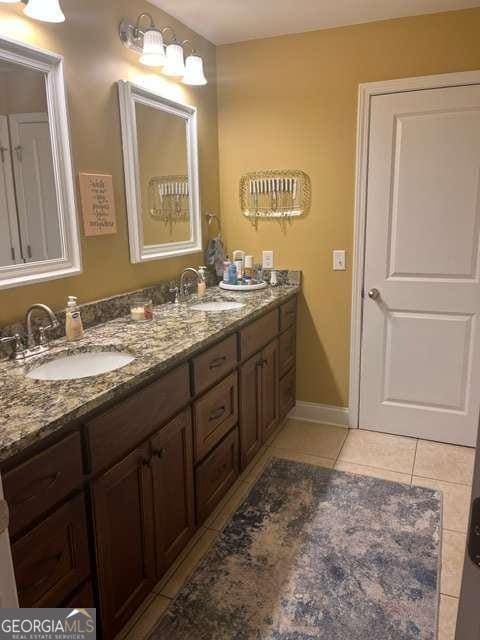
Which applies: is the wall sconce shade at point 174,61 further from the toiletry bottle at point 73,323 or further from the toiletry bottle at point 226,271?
the toiletry bottle at point 73,323

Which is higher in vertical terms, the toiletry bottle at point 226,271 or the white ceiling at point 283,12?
the white ceiling at point 283,12

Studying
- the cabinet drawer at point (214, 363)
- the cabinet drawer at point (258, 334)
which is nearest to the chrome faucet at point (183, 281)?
the cabinet drawer at point (258, 334)

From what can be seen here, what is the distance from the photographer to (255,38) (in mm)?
2775

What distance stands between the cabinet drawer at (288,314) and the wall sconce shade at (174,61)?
1.35m

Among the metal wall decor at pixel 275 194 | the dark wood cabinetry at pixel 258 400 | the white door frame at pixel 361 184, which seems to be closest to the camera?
the dark wood cabinetry at pixel 258 400

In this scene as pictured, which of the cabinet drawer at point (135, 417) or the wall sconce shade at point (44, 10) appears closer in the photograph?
the cabinet drawer at point (135, 417)

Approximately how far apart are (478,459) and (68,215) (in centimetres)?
172

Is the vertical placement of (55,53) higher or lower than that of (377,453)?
higher

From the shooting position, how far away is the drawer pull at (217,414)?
6.45ft

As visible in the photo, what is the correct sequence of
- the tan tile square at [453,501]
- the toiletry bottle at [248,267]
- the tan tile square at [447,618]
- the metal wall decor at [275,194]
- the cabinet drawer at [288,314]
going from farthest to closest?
the toiletry bottle at [248,267], the metal wall decor at [275,194], the cabinet drawer at [288,314], the tan tile square at [453,501], the tan tile square at [447,618]

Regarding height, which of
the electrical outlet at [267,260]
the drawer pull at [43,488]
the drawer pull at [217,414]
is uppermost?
the electrical outlet at [267,260]

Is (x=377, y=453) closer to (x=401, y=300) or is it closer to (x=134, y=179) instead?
(x=401, y=300)

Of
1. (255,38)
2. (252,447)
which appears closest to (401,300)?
(252,447)

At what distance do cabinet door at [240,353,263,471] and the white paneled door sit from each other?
2.71 feet
